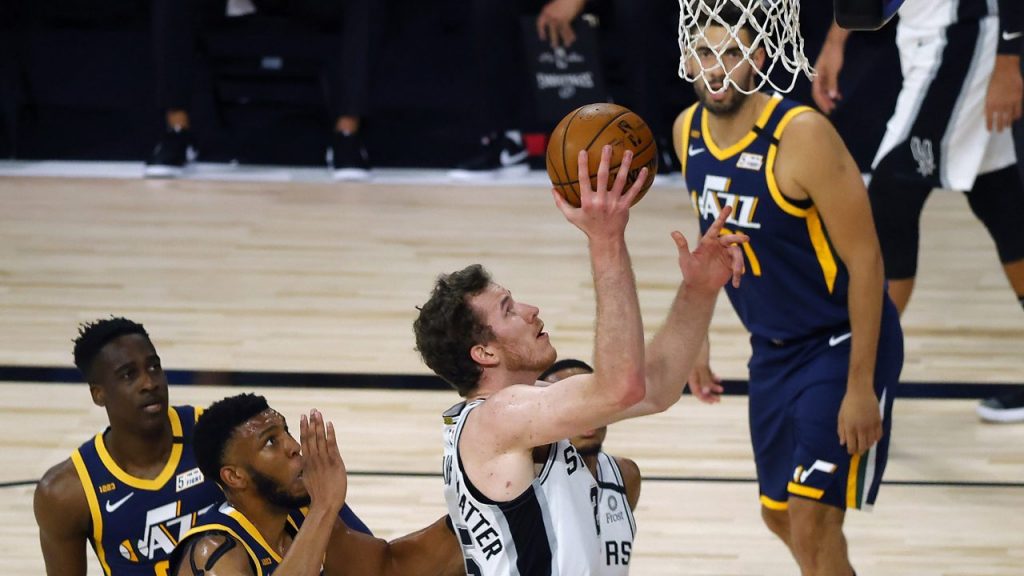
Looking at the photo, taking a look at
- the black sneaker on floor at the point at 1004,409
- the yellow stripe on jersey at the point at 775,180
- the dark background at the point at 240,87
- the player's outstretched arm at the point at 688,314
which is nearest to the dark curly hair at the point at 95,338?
the player's outstretched arm at the point at 688,314

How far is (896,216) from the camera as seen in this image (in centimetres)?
538

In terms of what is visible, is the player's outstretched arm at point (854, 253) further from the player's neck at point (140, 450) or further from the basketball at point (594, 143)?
the player's neck at point (140, 450)

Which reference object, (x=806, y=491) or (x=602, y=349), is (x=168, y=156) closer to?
(x=806, y=491)

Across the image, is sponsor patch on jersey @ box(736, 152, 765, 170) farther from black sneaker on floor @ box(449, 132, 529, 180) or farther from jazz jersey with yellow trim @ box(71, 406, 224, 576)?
black sneaker on floor @ box(449, 132, 529, 180)

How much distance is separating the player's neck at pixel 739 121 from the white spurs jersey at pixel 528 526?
4.46ft

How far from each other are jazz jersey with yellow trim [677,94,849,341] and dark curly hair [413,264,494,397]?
1.06 meters

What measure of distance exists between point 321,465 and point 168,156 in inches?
269

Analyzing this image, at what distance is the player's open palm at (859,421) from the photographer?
12.0ft

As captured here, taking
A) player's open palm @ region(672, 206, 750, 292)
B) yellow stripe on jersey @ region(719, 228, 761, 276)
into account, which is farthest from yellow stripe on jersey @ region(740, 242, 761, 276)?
player's open palm @ region(672, 206, 750, 292)

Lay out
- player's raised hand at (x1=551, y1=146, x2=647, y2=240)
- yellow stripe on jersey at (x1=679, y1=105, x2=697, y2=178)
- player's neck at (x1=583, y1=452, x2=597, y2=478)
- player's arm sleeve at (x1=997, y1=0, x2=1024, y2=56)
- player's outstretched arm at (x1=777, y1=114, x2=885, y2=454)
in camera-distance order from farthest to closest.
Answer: player's arm sleeve at (x1=997, y1=0, x2=1024, y2=56) → yellow stripe on jersey at (x1=679, y1=105, x2=697, y2=178) → player's outstretched arm at (x1=777, y1=114, x2=885, y2=454) → player's neck at (x1=583, y1=452, x2=597, y2=478) → player's raised hand at (x1=551, y1=146, x2=647, y2=240)

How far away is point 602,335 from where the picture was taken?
2594 mm

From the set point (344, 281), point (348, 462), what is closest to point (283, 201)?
point (344, 281)

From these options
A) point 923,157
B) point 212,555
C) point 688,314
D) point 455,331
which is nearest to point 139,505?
point 212,555

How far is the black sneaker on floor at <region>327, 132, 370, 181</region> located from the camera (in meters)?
→ 9.61
